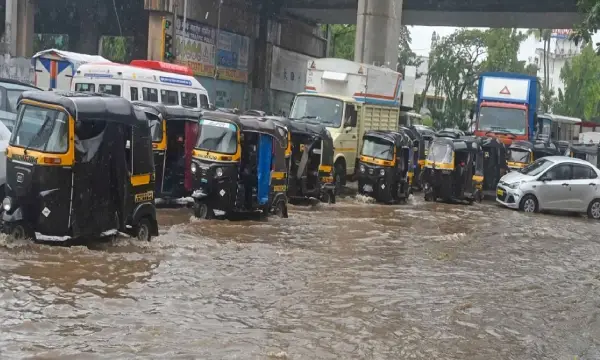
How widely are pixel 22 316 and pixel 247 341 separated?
7.32 feet

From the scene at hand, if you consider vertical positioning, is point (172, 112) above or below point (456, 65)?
below

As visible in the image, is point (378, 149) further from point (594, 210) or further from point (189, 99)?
point (594, 210)

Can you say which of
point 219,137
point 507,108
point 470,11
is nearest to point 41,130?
point 219,137

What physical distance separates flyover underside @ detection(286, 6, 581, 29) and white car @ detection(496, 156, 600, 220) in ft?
47.2

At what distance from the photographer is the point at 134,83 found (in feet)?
65.4

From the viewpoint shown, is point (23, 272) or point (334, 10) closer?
point (23, 272)

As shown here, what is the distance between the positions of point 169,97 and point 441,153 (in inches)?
341

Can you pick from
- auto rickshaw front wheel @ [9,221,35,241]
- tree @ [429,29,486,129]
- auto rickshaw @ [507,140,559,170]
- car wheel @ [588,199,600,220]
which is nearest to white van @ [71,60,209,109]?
auto rickshaw front wheel @ [9,221,35,241]

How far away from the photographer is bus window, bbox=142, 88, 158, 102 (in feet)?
66.0

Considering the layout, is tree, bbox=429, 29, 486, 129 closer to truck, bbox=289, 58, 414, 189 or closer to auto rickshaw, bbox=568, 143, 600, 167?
auto rickshaw, bbox=568, 143, 600, 167

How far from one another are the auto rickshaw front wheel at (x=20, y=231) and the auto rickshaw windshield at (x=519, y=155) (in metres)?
20.4

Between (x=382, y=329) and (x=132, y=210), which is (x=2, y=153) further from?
(x=382, y=329)

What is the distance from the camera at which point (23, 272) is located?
30.5 ft

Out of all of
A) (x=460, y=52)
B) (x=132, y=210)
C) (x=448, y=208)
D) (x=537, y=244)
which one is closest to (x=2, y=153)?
(x=132, y=210)
